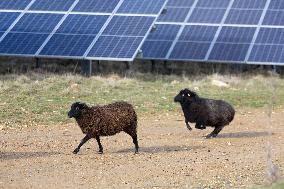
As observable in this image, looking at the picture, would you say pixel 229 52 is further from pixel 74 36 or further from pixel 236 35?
pixel 74 36

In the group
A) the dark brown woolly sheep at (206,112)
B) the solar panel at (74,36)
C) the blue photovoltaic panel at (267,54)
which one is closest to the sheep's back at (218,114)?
the dark brown woolly sheep at (206,112)

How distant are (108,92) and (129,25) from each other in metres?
4.88

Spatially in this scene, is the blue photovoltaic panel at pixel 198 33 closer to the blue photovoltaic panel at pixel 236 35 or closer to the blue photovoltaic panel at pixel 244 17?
the blue photovoltaic panel at pixel 236 35

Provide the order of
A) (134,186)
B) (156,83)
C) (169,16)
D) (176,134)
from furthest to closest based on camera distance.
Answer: (169,16)
(156,83)
(176,134)
(134,186)

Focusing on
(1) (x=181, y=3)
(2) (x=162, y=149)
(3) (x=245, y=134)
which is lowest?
(1) (x=181, y=3)

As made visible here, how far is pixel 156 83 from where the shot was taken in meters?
22.6

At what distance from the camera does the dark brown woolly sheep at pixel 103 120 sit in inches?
495

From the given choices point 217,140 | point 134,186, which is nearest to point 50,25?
point 217,140

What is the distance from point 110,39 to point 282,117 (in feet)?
26.0

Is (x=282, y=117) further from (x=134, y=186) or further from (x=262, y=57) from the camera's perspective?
(x=134, y=186)

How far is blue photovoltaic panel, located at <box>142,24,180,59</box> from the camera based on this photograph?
84.1ft

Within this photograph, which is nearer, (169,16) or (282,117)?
(282,117)

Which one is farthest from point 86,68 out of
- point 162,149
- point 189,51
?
point 162,149

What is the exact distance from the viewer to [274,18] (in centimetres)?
2662
